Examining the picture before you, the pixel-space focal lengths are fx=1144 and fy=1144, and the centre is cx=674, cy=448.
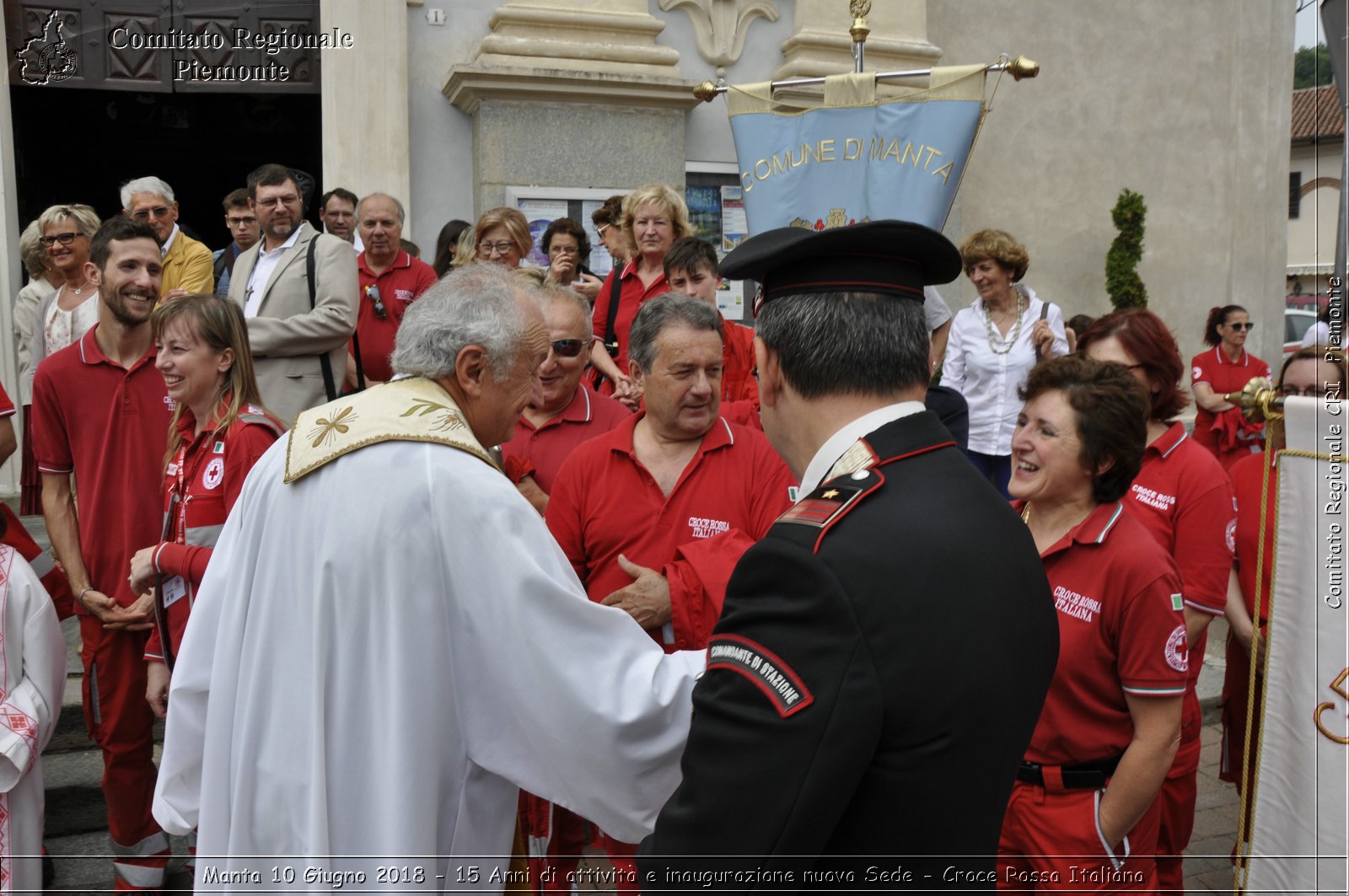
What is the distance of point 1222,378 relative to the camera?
10.2m

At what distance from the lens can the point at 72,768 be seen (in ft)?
17.4

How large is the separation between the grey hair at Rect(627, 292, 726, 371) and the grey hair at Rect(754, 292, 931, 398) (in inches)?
75.8

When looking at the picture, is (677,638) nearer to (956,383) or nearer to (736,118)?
(736,118)

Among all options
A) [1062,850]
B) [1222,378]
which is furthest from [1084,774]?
[1222,378]

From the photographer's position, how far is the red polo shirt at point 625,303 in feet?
19.9

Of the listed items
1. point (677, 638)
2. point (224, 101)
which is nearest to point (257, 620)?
point (677, 638)

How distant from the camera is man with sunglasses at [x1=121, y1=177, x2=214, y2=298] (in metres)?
6.64

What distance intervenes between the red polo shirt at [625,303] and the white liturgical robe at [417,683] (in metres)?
3.63

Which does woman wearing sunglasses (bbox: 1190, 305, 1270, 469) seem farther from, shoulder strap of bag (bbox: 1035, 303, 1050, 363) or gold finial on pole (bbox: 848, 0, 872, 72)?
gold finial on pole (bbox: 848, 0, 872, 72)

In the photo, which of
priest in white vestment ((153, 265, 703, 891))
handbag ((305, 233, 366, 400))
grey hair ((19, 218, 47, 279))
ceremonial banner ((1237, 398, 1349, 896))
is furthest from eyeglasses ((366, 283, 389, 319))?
ceremonial banner ((1237, 398, 1349, 896))

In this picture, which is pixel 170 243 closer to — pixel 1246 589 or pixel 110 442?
pixel 110 442

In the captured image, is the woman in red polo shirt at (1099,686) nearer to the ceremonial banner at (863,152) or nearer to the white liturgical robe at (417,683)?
the white liturgical robe at (417,683)

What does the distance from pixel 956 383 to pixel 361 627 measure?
5.89m

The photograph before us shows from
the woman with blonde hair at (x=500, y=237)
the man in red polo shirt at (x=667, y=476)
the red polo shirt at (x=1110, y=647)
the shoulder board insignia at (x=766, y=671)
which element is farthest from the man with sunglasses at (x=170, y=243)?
the shoulder board insignia at (x=766, y=671)
